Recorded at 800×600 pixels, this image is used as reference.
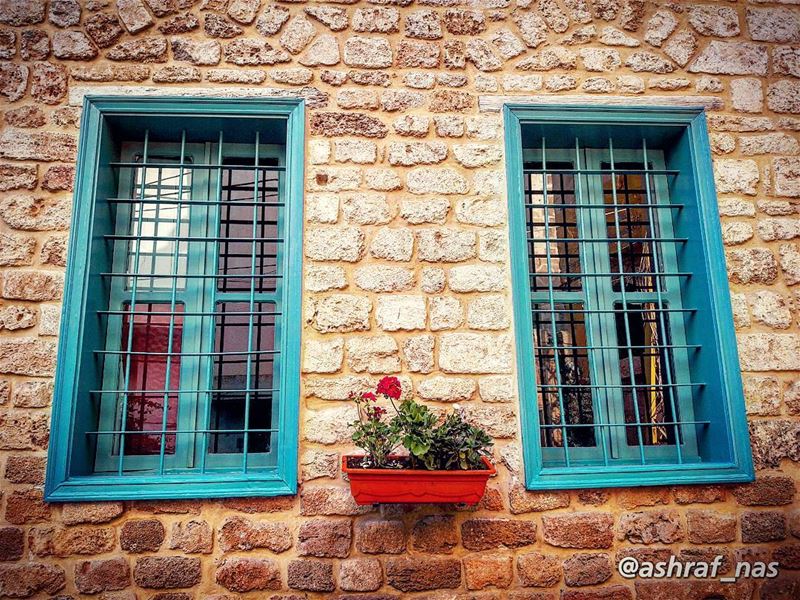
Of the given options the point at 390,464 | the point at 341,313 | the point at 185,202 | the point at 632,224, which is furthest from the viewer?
the point at 632,224

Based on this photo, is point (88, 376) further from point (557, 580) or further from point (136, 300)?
point (557, 580)

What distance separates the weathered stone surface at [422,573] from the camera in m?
2.40

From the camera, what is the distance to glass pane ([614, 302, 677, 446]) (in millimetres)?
2855

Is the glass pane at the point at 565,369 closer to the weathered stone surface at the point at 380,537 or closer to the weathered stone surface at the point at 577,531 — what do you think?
the weathered stone surface at the point at 577,531

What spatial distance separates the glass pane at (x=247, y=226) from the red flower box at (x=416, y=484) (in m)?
1.22

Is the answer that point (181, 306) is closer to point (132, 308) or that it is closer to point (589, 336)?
point (132, 308)

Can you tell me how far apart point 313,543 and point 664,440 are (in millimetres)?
2012

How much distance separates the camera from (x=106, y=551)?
7.76ft

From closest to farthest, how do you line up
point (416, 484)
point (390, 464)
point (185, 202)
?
point (416, 484), point (390, 464), point (185, 202)

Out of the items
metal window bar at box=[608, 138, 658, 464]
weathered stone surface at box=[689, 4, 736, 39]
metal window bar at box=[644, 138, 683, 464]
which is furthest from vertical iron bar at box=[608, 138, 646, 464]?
weathered stone surface at box=[689, 4, 736, 39]

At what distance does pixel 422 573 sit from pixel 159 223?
7.78ft

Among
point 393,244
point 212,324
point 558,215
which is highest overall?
point 558,215

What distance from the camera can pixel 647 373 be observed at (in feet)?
9.65

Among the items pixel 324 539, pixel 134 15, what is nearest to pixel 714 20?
pixel 134 15
